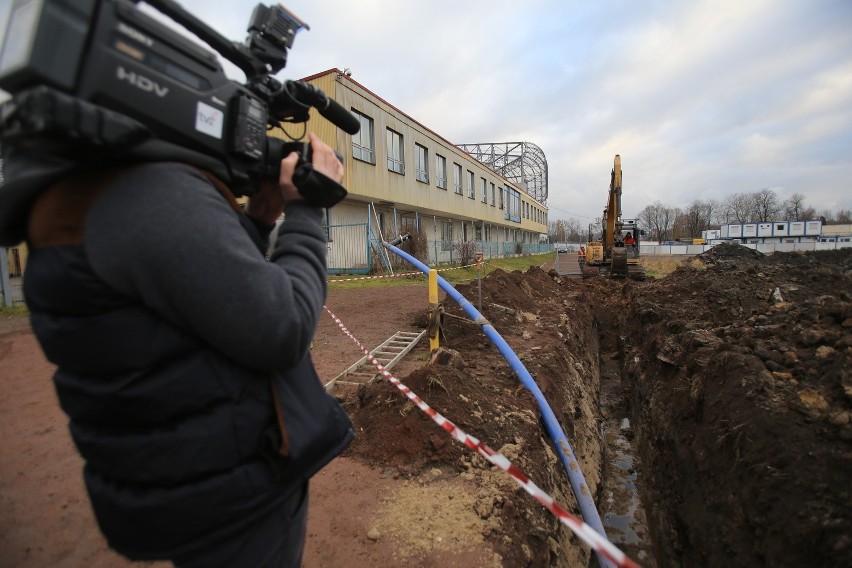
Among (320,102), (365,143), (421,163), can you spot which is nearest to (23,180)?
(320,102)

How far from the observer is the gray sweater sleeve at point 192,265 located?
0.84 m

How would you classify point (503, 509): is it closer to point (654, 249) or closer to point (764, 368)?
point (764, 368)

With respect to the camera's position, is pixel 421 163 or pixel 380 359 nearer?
pixel 380 359

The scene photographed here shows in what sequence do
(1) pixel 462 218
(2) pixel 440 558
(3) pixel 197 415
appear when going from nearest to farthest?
(3) pixel 197 415
(2) pixel 440 558
(1) pixel 462 218

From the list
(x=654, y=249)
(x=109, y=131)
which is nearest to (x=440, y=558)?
(x=109, y=131)

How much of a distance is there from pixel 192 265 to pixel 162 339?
Result: 187mm

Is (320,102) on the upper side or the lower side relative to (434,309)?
upper

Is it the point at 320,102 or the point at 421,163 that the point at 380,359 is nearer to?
the point at 320,102

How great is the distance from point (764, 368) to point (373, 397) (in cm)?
335

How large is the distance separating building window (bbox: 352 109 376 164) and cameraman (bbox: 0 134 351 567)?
1554 centimetres

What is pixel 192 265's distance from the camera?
86 centimetres

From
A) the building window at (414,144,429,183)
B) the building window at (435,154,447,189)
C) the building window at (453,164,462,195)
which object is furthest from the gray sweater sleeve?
the building window at (453,164,462,195)

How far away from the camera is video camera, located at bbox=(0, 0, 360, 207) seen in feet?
2.43

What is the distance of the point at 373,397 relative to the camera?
12.2ft
